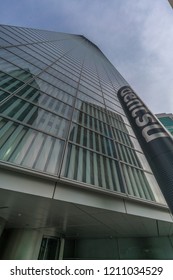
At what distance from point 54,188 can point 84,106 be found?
24.7 ft

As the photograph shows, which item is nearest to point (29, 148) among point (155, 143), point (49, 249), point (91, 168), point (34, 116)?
point (34, 116)

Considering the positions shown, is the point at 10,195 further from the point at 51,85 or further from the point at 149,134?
the point at 51,85

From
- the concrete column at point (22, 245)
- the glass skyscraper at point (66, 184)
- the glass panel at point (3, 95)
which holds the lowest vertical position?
the concrete column at point (22, 245)

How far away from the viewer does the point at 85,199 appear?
4348 millimetres

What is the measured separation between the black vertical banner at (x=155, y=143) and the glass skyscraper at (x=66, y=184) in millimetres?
508

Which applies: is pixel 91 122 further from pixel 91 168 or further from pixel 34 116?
pixel 91 168

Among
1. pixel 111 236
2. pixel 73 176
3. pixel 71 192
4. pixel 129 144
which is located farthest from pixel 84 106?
pixel 111 236

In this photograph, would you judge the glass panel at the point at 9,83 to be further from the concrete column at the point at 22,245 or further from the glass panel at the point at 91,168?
the concrete column at the point at 22,245

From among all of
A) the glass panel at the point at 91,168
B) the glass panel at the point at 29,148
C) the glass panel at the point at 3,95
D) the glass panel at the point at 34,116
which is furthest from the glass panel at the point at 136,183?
the glass panel at the point at 3,95

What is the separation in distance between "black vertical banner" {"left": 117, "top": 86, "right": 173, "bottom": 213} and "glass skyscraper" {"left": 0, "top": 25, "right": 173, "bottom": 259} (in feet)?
1.67

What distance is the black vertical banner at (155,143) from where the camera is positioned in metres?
5.01

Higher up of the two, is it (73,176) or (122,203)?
(73,176)

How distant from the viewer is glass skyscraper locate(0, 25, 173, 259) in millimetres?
4152

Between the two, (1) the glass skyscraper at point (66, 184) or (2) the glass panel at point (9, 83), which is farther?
(2) the glass panel at point (9, 83)
